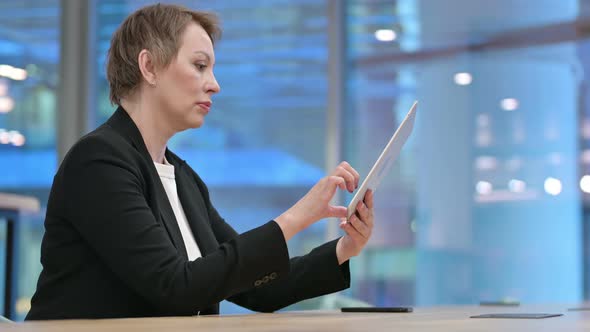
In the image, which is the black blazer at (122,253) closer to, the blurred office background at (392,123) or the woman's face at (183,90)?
the woman's face at (183,90)

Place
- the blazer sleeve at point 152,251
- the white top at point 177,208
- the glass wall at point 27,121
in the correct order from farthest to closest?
the glass wall at point 27,121, the white top at point 177,208, the blazer sleeve at point 152,251

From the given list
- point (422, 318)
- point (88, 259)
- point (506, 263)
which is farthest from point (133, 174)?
point (506, 263)

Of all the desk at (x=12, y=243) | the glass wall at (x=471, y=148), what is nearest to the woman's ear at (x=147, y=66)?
the desk at (x=12, y=243)

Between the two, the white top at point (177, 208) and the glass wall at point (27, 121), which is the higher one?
the glass wall at point (27, 121)

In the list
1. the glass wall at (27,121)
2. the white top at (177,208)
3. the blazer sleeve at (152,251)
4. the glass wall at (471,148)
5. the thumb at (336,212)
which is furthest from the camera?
the glass wall at (27,121)

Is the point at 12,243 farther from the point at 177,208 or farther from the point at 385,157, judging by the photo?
the point at 385,157

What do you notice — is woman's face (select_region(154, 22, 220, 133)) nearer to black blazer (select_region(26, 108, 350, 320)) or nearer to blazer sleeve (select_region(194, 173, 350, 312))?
black blazer (select_region(26, 108, 350, 320))

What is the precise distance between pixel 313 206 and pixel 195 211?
0.38 metres

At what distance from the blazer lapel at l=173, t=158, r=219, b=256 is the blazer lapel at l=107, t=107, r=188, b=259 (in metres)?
0.11

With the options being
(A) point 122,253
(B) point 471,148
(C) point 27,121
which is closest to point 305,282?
(A) point 122,253

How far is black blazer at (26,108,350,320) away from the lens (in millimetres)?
1516

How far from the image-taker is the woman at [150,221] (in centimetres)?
152

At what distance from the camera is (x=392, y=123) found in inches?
217

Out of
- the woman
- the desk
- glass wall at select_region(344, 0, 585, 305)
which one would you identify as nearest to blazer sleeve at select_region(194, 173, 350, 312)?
the woman
